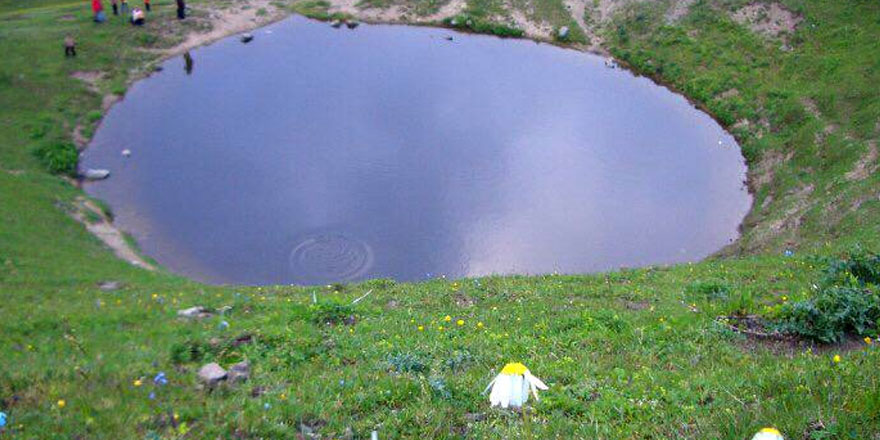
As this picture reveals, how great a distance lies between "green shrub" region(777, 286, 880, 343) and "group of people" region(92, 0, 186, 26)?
45.6 meters

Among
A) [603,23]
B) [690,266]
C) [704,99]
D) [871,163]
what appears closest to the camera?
[690,266]

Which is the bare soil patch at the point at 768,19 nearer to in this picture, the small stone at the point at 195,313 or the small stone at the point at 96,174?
the small stone at the point at 96,174

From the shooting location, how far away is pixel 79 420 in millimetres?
8031

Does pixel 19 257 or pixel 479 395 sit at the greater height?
pixel 479 395

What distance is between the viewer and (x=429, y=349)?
38.0 feet

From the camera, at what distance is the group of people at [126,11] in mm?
46281

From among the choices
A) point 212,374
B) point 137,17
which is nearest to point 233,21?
point 137,17

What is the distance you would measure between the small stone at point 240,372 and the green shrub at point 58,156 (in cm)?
2575

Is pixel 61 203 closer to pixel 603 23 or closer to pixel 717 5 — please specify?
pixel 603 23

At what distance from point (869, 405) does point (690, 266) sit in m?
14.5

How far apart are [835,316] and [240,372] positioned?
9.40m

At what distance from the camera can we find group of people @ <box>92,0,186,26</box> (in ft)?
152

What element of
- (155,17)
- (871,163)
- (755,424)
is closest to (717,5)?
(871,163)

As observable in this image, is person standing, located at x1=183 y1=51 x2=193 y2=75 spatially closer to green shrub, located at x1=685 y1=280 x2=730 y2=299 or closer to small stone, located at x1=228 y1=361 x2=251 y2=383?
green shrub, located at x1=685 y1=280 x2=730 y2=299
